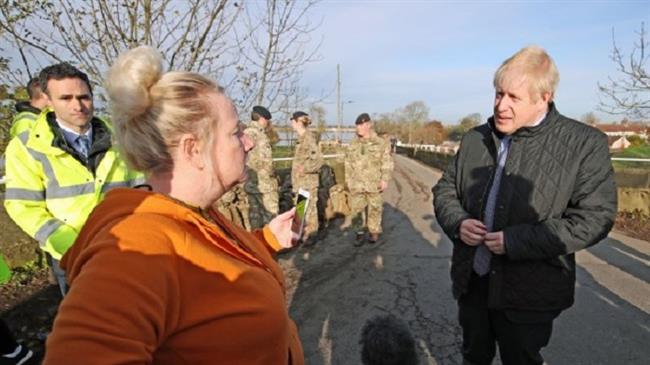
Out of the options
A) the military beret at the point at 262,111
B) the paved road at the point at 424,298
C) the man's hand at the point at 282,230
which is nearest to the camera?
the man's hand at the point at 282,230

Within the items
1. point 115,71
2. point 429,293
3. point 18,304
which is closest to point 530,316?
point 115,71

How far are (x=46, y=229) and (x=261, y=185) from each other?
15.1 feet

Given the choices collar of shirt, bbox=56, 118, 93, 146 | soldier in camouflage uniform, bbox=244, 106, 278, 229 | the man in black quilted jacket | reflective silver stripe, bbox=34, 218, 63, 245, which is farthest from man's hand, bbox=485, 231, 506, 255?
soldier in camouflage uniform, bbox=244, 106, 278, 229

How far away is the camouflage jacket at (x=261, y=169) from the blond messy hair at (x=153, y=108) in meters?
5.23

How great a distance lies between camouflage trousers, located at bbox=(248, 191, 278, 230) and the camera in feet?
23.2

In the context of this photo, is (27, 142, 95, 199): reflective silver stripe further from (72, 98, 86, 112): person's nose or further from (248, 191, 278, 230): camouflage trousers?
(248, 191, 278, 230): camouflage trousers

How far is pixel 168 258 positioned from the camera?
3.29 feet

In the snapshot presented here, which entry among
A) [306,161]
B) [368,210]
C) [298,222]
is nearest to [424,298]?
[368,210]

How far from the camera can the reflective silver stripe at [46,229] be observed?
239cm

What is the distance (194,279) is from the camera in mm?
1045

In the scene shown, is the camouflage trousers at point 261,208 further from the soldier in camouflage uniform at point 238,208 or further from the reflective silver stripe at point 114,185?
the reflective silver stripe at point 114,185

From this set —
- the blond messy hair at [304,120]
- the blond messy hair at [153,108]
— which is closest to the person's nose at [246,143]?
the blond messy hair at [153,108]

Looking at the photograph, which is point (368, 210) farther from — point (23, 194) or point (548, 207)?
point (23, 194)

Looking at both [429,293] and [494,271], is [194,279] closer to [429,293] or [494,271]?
[494,271]
